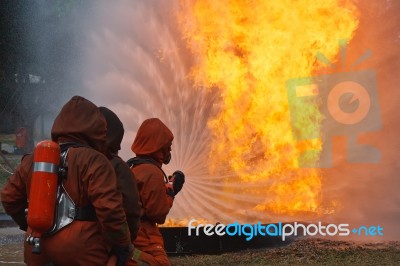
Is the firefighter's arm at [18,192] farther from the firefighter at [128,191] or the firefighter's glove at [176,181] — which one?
the firefighter's glove at [176,181]

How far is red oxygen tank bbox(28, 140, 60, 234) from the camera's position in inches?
131

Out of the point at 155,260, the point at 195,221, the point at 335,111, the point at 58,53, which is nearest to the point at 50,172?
the point at 155,260

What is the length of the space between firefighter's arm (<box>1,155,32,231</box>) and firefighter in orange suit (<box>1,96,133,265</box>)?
0.50ft

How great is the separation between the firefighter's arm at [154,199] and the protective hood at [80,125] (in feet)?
2.88

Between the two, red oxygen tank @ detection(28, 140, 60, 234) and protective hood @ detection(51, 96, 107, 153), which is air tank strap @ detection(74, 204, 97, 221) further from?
protective hood @ detection(51, 96, 107, 153)

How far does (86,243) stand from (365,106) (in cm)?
626

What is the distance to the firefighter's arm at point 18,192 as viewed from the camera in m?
3.63

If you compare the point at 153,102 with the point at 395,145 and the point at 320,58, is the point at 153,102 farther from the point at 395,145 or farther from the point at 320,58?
the point at 395,145

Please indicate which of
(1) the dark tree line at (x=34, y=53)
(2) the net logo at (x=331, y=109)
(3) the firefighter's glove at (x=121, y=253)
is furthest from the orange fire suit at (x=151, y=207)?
(1) the dark tree line at (x=34, y=53)

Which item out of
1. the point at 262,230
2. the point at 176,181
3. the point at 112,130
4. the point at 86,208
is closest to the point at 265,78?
the point at 262,230

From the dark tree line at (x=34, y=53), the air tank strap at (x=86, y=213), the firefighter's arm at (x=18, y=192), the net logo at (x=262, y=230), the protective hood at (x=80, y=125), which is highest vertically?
the dark tree line at (x=34, y=53)

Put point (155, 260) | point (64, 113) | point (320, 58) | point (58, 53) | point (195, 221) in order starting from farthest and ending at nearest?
point (58, 53) → point (320, 58) → point (195, 221) → point (155, 260) → point (64, 113)

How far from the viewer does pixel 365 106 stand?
884cm

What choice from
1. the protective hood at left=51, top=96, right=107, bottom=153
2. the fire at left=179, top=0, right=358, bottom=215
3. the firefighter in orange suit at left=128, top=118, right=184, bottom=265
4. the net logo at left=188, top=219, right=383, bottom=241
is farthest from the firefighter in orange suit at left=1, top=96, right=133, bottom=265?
the fire at left=179, top=0, right=358, bottom=215
